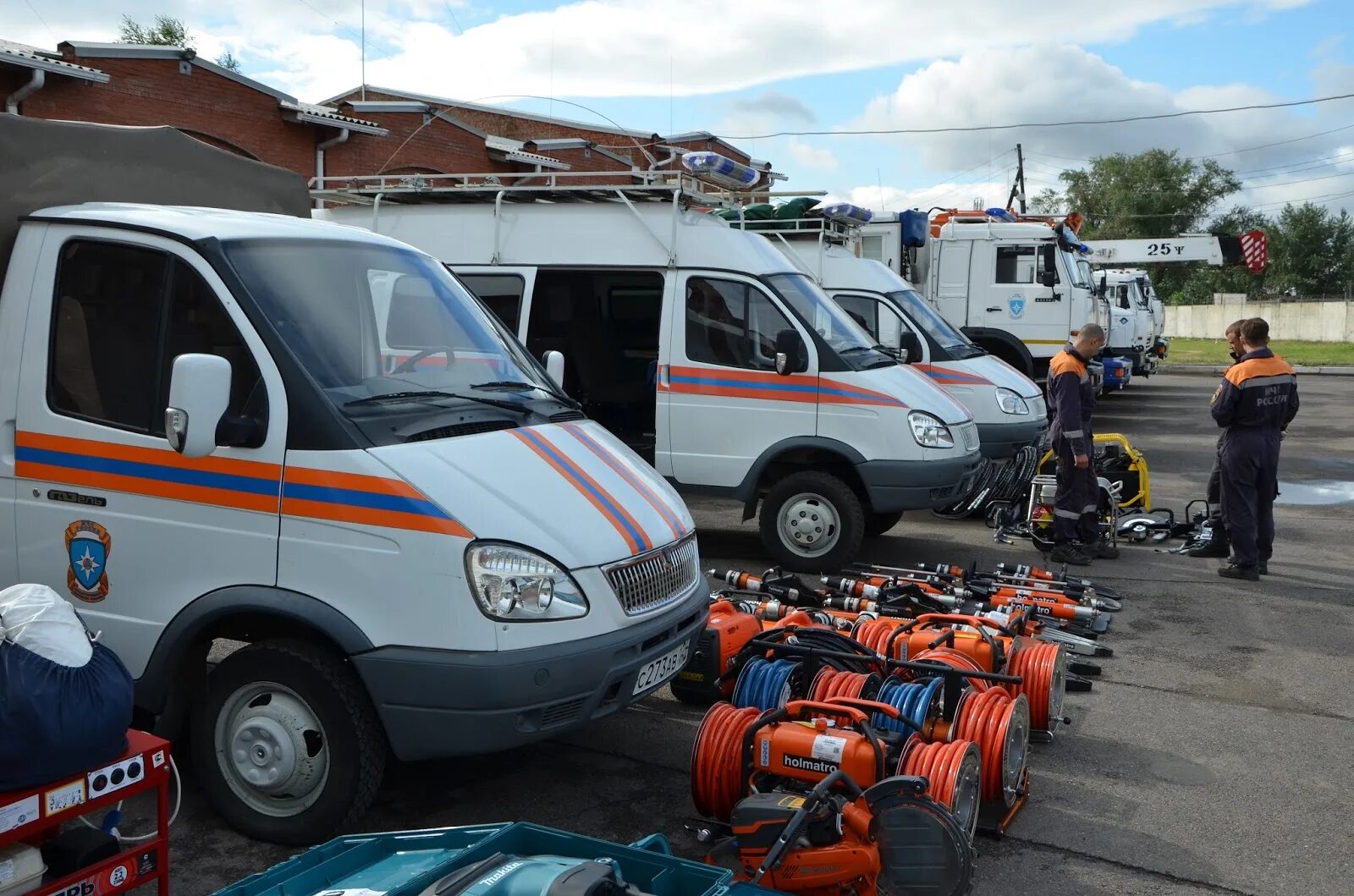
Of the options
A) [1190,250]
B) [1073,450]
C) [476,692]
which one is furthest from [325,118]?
[1190,250]

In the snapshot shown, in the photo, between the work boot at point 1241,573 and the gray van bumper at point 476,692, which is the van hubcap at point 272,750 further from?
the work boot at point 1241,573

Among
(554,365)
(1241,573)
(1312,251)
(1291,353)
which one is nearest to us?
(554,365)

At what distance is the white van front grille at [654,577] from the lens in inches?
168

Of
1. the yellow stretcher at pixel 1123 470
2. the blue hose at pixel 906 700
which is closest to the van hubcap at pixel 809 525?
the yellow stretcher at pixel 1123 470

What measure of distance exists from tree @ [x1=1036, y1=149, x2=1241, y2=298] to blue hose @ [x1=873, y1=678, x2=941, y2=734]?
71538mm

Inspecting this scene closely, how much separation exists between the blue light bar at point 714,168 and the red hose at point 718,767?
5356mm

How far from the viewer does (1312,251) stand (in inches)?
2904

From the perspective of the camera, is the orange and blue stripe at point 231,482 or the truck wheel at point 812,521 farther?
the truck wheel at point 812,521

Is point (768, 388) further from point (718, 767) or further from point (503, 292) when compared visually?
point (718, 767)

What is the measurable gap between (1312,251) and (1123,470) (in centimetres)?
7344

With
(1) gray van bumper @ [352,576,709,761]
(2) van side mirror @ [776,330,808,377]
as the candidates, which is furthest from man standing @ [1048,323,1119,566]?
(1) gray van bumper @ [352,576,709,761]

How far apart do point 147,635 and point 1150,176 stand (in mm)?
78830

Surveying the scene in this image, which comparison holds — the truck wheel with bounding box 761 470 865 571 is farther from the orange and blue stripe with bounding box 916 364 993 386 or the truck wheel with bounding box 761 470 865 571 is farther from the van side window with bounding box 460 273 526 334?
the orange and blue stripe with bounding box 916 364 993 386

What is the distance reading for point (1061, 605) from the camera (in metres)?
6.99
